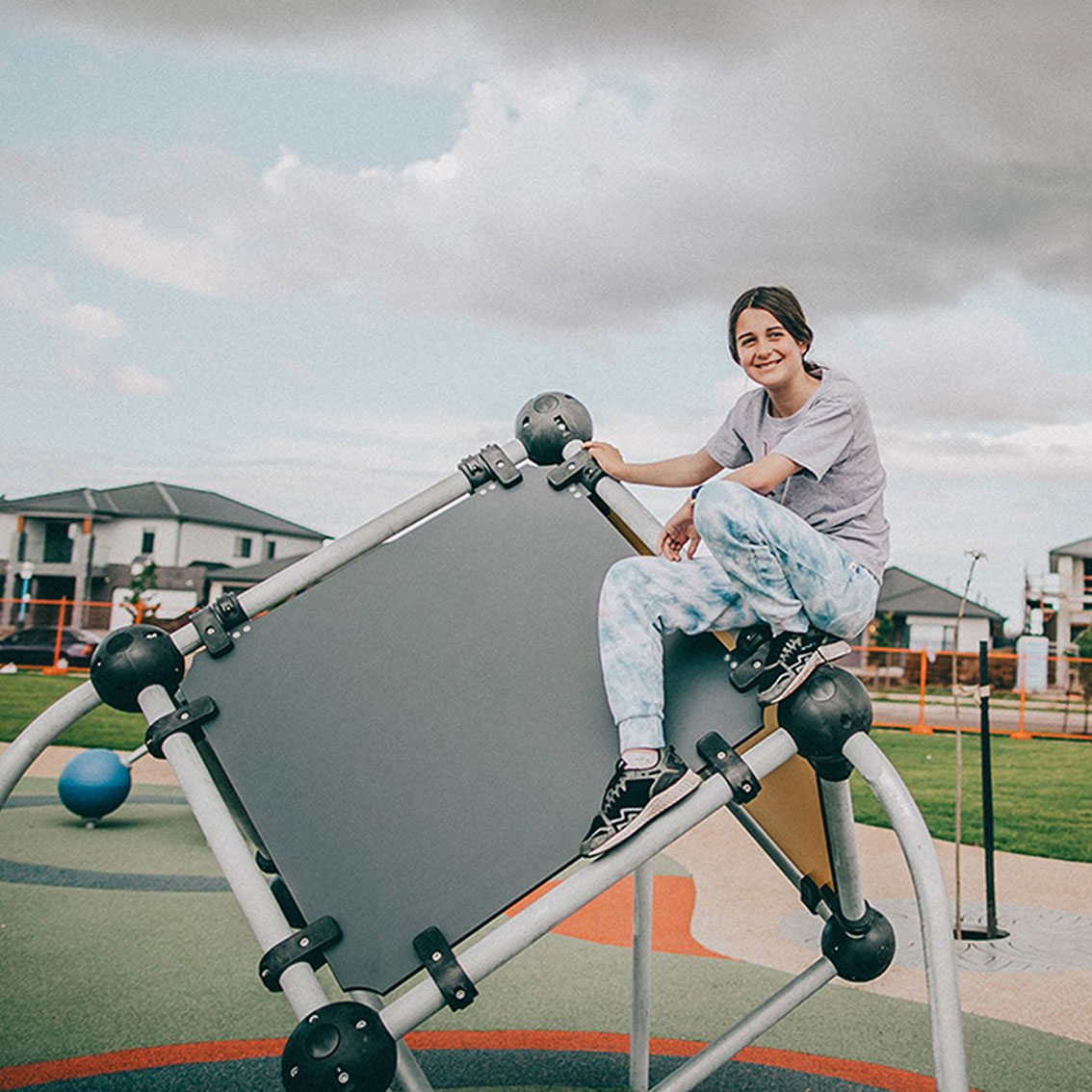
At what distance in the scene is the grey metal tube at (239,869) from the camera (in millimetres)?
2133

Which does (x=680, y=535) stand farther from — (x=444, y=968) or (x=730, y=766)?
(x=444, y=968)

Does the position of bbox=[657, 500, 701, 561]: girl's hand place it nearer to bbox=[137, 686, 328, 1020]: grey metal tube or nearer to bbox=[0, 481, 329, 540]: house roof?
bbox=[137, 686, 328, 1020]: grey metal tube

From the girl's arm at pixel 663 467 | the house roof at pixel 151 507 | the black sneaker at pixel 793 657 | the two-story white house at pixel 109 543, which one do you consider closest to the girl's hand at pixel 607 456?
the girl's arm at pixel 663 467

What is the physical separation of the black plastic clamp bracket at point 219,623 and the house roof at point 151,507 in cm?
4707

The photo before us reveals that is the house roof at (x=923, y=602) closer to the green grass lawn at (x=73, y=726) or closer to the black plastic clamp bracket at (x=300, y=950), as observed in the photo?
the green grass lawn at (x=73, y=726)

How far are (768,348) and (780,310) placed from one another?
0.10 m

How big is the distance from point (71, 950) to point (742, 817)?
2.96 meters

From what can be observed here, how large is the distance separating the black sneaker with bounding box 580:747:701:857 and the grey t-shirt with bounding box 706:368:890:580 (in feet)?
2.13

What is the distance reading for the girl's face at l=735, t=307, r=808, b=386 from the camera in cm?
256

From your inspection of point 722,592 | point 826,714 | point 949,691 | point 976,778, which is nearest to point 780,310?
point 722,592

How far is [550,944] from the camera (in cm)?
484

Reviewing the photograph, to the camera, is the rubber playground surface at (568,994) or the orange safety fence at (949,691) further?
the orange safety fence at (949,691)

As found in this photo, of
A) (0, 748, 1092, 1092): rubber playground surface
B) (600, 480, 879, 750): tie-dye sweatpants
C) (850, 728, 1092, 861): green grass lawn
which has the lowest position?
(850, 728, 1092, 861): green grass lawn

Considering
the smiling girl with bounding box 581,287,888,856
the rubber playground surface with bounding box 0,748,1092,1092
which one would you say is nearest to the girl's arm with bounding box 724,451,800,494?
the smiling girl with bounding box 581,287,888,856
